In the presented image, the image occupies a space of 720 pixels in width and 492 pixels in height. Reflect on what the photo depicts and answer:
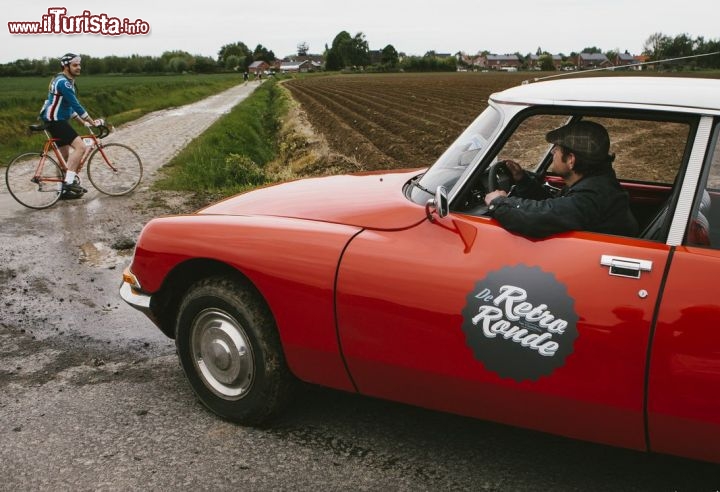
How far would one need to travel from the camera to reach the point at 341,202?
11.0 feet

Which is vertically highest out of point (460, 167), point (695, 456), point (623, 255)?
point (460, 167)

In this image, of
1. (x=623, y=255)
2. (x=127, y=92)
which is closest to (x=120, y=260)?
(x=623, y=255)

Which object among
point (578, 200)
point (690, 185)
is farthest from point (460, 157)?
point (690, 185)

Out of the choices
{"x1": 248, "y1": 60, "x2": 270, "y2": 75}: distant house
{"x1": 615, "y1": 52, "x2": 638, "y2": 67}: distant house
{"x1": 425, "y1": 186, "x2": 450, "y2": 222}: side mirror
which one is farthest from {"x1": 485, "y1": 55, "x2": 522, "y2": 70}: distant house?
{"x1": 425, "y1": 186, "x2": 450, "y2": 222}: side mirror

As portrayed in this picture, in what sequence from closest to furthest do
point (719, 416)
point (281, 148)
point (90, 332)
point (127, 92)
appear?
point (719, 416) < point (90, 332) < point (281, 148) < point (127, 92)

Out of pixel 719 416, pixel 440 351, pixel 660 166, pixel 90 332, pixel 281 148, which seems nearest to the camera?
pixel 719 416

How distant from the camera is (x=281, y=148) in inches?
703

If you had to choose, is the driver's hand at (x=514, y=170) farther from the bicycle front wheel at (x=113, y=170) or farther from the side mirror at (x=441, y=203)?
the bicycle front wheel at (x=113, y=170)

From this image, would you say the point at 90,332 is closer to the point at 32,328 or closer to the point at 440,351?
the point at 32,328

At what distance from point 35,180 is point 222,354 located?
6822 mm

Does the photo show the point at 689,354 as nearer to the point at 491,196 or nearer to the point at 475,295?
the point at 475,295

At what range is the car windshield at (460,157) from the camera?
116 inches

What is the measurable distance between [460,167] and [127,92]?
41230 millimetres

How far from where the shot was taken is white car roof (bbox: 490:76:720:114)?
2.52m
